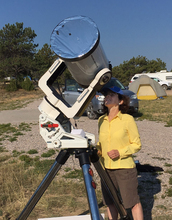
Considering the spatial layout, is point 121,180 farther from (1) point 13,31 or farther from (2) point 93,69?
(1) point 13,31

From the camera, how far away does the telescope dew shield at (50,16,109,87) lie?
2344mm

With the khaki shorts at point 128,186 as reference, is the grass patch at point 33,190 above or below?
below

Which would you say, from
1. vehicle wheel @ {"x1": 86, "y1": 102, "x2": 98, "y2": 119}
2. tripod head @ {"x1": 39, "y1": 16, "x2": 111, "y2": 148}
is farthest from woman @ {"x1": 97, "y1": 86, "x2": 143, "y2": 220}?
vehicle wheel @ {"x1": 86, "y1": 102, "x2": 98, "y2": 119}

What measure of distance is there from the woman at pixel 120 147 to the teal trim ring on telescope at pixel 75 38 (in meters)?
0.84

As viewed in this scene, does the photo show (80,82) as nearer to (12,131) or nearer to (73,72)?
(73,72)

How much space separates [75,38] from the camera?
2.36 meters

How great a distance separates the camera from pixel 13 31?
39.2m

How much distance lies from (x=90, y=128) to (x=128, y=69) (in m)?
45.1

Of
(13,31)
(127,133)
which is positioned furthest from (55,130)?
(13,31)

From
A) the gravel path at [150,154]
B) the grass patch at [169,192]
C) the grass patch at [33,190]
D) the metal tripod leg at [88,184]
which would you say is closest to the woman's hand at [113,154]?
the metal tripod leg at [88,184]

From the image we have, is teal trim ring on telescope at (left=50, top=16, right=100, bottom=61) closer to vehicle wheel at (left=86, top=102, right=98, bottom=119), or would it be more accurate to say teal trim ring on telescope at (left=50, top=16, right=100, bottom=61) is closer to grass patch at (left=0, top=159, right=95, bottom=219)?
grass patch at (left=0, top=159, right=95, bottom=219)

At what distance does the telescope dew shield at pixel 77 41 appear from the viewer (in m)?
2.34

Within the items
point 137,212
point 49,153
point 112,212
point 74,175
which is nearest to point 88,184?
point 137,212

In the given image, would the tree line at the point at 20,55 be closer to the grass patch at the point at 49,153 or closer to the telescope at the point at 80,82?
the grass patch at the point at 49,153
